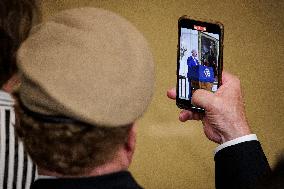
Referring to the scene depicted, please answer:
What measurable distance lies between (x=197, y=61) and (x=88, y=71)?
0.48 m

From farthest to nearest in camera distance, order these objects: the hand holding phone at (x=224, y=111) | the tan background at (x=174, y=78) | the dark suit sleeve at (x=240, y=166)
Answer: the tan background at (x=174, y=78) < the hand holding phone at (x=224, y=111) < the dark suit sleeve at (x=240, y=166)

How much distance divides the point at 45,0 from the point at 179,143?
554 mm

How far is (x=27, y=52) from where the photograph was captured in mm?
509

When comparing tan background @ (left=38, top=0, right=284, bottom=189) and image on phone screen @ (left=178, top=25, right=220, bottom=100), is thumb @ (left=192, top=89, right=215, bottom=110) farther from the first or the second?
tan background @ (left=38, top=0, right=284, bottom=189)

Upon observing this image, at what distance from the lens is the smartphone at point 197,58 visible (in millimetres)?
889

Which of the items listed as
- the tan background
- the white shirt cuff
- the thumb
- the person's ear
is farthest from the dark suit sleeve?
the tan background

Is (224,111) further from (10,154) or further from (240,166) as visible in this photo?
(10,154)

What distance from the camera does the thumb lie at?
0.86 m

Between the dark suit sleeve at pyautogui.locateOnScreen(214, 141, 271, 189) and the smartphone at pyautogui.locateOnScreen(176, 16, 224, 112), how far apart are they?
0.16 meters

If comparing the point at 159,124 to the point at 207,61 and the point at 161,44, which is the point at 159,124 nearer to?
the point at 161,44

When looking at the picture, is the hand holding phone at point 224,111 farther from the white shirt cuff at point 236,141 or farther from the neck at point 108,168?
the neck at point 108,168

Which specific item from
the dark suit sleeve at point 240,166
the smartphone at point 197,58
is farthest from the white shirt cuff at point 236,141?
the smartphone at point 197,58

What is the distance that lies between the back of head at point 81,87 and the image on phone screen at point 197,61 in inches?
15.6

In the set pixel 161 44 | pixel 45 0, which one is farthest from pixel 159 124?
pixel 45 0
